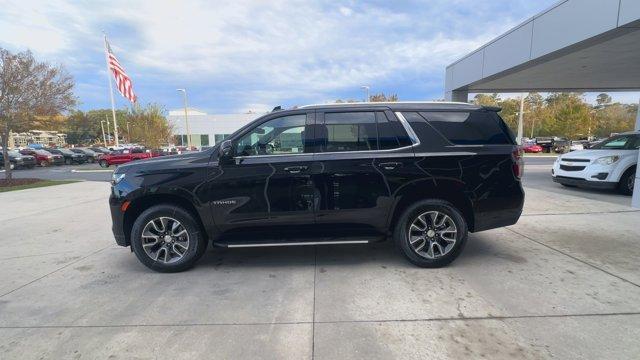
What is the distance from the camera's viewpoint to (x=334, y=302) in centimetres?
351

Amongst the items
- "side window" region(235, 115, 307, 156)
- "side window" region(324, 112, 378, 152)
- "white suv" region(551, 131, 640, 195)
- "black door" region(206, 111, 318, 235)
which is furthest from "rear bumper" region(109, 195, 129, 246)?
"white suv" region(551, 131, 640, 195)

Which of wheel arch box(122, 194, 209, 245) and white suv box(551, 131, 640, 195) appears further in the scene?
white suv box(551, 131, 640, 195)

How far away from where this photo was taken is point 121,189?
4324 millimetres

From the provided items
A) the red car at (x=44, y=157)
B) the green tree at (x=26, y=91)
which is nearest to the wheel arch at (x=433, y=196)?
the green tree at (x=26, y=91)

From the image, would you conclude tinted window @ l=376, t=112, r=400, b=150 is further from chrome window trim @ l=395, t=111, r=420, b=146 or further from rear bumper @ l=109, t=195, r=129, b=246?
rear bumper @ l=109, t=195, r=129, b=246

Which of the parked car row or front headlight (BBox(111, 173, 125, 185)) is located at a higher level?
front headlight (BBox(111, 173, 125, 185))

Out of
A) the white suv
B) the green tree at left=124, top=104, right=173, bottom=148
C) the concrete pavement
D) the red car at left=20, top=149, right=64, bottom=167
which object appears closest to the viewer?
the concrete pavement

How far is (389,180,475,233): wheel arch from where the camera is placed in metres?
4.25

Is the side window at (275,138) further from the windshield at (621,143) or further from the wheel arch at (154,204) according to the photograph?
the windshield at (621,143)

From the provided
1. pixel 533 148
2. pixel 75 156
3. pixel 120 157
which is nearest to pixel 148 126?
pixel 75 156

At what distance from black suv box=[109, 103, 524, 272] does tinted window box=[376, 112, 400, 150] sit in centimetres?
1

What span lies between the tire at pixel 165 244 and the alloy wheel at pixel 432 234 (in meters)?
2.64

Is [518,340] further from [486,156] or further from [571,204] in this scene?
[571,204]

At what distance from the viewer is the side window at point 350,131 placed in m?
4.27
